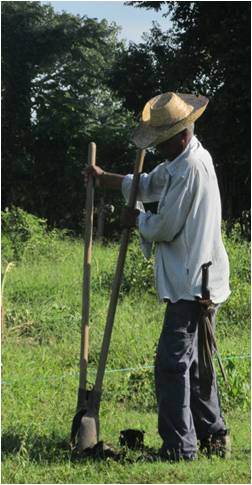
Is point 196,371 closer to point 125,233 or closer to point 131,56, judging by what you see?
point 125,233

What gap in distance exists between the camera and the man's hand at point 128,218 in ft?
14.5

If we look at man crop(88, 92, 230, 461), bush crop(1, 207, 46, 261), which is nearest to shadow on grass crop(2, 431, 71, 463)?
man crop(88, 92, 230, 461)

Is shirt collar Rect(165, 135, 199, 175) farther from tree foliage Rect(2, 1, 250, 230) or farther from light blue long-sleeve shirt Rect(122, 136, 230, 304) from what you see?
tree foliage Rect(2, 1, 250, 230)

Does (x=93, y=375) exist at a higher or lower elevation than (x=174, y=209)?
lower

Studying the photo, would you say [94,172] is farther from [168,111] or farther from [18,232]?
[18,232]

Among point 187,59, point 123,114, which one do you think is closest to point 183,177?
point 187,59

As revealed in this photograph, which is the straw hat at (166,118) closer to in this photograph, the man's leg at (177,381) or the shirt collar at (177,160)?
the shirt collar at (177,160)

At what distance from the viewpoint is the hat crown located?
14.0 feet

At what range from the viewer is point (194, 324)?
4.28 m

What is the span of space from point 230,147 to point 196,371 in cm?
1580

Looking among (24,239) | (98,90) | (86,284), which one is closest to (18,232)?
(24,239)

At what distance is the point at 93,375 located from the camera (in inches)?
250

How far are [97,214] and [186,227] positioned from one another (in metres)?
19.2

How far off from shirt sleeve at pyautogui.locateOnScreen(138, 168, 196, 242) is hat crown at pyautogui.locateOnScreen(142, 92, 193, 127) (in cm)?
31
